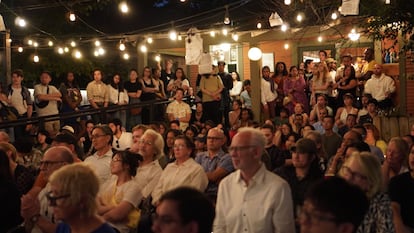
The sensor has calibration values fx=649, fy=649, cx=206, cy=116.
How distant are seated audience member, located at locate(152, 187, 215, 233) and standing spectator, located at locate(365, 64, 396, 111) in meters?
11.9

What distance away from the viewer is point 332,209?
3117mm

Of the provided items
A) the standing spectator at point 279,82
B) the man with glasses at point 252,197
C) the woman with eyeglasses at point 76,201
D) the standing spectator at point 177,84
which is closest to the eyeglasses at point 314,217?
the woman with eyeglasses at point 76,201

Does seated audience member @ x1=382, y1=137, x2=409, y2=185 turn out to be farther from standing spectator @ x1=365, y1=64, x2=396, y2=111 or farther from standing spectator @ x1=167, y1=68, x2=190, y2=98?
standing spectator @ x1=167, y1=68, x2=190, y2=98

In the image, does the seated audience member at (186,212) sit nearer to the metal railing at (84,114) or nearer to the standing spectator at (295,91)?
the metal railing at (84,114)

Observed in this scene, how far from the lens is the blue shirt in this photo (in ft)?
24.3

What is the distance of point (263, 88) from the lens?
1639cm

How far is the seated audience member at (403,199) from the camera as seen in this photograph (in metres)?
5.39

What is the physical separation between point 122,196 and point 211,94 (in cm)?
951

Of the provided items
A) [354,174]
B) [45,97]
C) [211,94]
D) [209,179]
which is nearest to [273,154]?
[209,179]

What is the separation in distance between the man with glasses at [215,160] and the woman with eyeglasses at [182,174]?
1.55 feet

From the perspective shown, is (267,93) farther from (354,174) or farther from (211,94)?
(354,174)

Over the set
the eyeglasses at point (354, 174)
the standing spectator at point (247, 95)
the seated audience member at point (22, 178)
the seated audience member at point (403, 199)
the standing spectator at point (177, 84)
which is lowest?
the seated audience member at point (403, 199)

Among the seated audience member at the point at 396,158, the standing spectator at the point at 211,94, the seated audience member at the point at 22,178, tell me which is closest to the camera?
the seated audience member at the point at 22,178

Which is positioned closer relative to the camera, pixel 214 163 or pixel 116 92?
pixel 214 163
